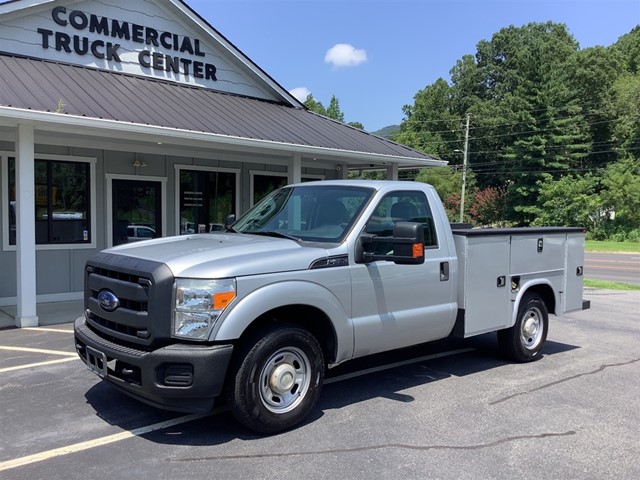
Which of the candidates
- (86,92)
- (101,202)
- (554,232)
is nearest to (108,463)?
(554,232)

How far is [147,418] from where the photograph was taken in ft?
14.9

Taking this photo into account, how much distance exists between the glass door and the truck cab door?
7.55 m

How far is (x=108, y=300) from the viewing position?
4.30 meters

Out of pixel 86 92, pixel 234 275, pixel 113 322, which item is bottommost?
pixel 113 322

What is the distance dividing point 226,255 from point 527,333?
408cm

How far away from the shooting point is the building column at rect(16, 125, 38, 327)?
809 cm

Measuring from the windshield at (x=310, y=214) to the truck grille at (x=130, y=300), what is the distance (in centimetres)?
139

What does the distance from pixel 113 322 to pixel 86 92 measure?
6.25 m

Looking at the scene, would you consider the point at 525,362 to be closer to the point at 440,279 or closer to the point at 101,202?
the point at 440,279

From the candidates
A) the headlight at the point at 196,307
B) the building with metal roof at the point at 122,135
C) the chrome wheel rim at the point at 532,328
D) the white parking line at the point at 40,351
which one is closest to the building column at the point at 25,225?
the building with metal roof at the point at 122,135

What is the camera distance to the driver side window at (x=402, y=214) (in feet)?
16.5

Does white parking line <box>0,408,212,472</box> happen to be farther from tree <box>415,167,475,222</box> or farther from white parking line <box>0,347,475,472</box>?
tree <box>415,167,475,222</box>

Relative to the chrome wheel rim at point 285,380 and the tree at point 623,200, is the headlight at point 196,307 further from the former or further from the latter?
the tree at point 623,200

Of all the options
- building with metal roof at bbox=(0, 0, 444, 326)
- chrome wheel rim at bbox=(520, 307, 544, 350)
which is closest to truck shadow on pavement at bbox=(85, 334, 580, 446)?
chrome wheel rim at bbox=(520, 307, 544, 350)
